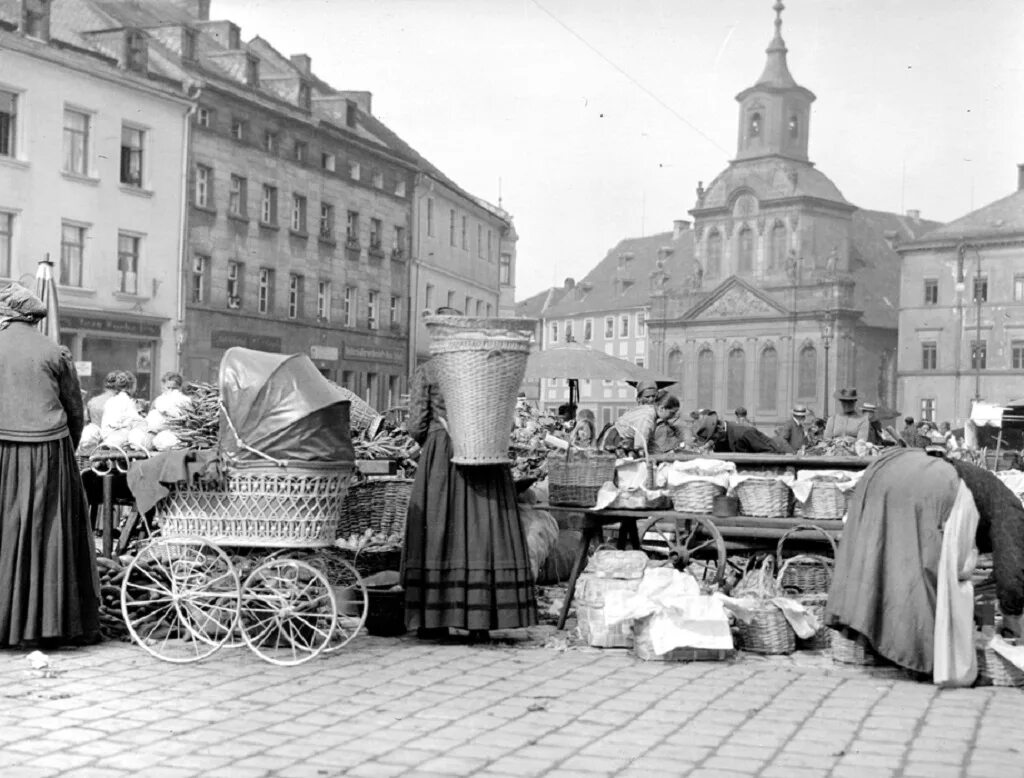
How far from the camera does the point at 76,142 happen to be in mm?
32312

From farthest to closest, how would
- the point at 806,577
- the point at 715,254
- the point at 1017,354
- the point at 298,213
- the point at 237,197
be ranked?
the point at 715,254 < the point at 1017,354 < the point at 298,213 < the point at 237,197 < the point at 806,577

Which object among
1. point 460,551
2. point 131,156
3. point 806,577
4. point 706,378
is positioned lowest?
point 806,577

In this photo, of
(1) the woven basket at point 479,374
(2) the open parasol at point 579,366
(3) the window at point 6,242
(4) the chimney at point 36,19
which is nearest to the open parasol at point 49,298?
(1) the woven basket at point 479,374

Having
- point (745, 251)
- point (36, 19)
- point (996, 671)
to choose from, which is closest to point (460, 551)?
point (996, 671)

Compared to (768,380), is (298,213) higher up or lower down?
higher up

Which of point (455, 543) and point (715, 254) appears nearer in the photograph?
point (455, 543)

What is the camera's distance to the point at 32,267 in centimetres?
3020

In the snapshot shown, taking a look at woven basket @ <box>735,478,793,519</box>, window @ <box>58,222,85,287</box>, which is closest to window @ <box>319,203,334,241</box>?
window @ <box>58,222,85,287</box>

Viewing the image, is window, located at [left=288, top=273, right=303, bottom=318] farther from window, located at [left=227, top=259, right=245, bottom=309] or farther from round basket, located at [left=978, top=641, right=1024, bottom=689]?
round basket, located at [left=978, top=641, right=1024, bottom=689]

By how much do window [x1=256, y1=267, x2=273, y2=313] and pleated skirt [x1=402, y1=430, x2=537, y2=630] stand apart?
33683 mm

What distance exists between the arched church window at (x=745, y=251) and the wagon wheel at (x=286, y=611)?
9161 centimetres

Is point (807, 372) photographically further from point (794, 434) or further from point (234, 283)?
point (794, 434)

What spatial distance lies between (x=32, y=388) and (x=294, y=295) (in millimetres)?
36108

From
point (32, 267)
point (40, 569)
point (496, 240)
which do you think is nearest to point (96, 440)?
point (40, 569)
